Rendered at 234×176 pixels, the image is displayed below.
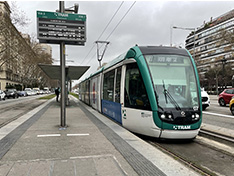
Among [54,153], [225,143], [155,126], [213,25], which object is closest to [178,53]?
[155,126]

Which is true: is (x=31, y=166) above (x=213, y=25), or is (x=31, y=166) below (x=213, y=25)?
below

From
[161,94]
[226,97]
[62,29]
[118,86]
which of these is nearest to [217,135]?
[161,94]

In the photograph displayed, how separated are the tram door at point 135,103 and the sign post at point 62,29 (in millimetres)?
2160

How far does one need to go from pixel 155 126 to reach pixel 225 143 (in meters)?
2.33

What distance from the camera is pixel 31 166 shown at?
3.59m

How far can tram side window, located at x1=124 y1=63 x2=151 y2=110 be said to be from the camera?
19.8ft

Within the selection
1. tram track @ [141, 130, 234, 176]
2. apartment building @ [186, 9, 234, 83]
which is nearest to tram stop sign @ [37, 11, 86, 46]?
tram track @ [141, 130, 234, 176]

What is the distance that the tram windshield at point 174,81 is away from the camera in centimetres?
577

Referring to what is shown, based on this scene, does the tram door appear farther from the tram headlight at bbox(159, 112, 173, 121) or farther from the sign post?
the sign post

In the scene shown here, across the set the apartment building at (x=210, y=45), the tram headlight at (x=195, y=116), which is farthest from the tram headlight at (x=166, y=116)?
the apartment building at (x=210, y=45)

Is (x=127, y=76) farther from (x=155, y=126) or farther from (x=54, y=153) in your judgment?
(x=54, y=153)

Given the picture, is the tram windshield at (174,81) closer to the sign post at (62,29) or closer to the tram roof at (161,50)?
the tram roof at (161,50)

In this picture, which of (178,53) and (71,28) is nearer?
(178,53)

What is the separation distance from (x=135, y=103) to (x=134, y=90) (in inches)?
16.3
